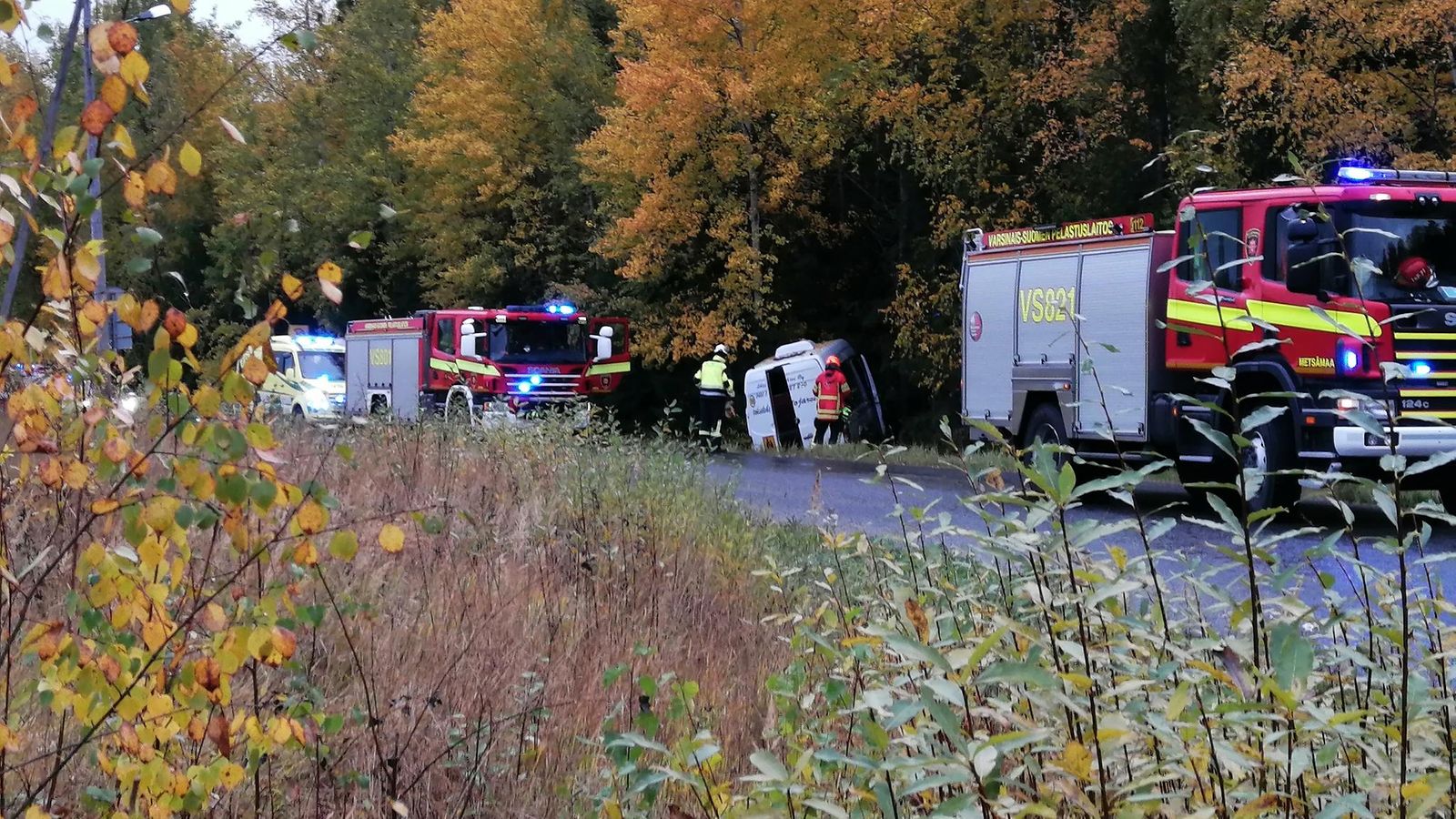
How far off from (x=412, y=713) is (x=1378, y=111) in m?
16.3

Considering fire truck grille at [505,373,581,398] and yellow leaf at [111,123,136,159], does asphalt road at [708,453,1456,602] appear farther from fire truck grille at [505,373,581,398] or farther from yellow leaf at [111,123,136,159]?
fire truck grille at [505,373,581,398]

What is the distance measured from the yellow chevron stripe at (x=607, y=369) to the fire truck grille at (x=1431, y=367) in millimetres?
19086

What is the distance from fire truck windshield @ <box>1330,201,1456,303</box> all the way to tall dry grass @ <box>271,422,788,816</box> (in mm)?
5086

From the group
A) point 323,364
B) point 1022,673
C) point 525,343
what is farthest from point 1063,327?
point 323,364

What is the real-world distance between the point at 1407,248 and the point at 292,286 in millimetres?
10025

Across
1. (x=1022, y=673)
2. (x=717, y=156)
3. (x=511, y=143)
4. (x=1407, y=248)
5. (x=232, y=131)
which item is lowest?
(x=1022, y=673)

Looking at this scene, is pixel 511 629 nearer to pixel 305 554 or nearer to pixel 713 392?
pixel 305 554

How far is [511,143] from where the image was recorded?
128 ft

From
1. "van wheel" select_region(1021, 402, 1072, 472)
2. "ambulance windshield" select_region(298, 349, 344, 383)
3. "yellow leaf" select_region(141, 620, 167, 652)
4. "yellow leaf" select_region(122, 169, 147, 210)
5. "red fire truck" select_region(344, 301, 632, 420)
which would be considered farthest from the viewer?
"ambulance windshield" select_region(298, 349, 344, 383)

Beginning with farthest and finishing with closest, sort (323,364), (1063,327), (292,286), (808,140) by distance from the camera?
(323,364), (808,140), (1063,327), (292,286)

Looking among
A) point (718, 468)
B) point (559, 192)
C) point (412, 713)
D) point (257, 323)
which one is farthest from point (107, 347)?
point (559, 192)

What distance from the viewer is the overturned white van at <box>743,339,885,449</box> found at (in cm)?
2552

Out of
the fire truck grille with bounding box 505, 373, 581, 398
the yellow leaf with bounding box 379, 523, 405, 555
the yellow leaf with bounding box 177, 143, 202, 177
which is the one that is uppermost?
the yellow leaf with bounding box 177, 143, 202, 177

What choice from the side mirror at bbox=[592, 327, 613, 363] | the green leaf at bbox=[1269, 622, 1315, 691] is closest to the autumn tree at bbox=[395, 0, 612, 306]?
the side mirror at bbox=[592, 327, 613, 363]
